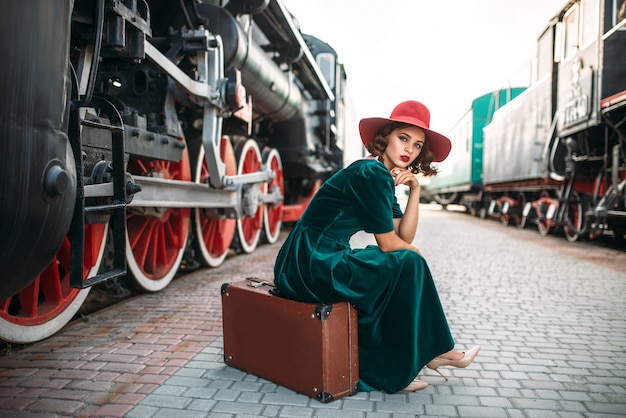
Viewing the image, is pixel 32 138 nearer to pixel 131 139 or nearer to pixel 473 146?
pixel 131 139

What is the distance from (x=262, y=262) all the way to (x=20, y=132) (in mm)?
4393

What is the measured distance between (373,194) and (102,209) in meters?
1.04

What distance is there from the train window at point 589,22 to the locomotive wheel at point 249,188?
5041 millimetres

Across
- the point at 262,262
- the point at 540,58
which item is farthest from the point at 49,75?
the point at 540,58

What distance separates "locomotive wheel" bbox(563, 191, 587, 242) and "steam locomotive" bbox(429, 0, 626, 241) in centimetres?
2

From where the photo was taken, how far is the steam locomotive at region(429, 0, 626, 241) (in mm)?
6766

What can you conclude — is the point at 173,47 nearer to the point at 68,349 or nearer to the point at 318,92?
the point at 68,349

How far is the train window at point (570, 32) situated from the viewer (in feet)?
26.2

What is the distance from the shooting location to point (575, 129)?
24.7ft

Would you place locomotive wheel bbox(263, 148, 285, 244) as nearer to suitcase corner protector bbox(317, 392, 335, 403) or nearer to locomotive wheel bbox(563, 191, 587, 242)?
suitcase corner protector bbox(317, 392, 335, 403)

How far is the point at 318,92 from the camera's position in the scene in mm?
8234

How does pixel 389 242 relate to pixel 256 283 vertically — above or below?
above

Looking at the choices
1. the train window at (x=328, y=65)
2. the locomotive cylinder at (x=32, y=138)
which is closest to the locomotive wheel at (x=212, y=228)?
the locomotive cylinder at (x=32, y=138)

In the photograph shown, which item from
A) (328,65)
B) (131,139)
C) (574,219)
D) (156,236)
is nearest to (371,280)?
(131,139)
